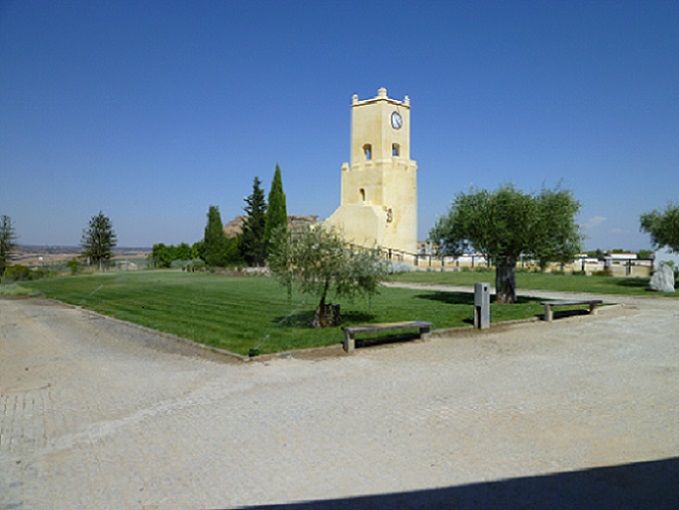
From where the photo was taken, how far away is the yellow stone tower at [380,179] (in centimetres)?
4841

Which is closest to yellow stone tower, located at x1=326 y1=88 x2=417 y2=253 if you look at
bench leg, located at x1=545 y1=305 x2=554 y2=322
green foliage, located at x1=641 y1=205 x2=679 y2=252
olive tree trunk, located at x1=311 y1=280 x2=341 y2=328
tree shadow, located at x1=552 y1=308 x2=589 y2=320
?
green foliage, located at x1=641 y1=205 x2=679 y2=252

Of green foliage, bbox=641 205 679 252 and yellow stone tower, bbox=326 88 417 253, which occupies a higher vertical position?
yellow stone tower, bbox=326 88 417 253

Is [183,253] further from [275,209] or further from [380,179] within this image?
[380,179]

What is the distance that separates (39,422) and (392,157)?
146 ft

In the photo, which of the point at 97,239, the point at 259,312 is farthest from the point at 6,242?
the point at 259,312

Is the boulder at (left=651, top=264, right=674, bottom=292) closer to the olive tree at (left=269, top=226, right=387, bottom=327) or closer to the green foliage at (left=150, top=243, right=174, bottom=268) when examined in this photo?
the olive tree at (left=269, top=226, right=387, bottom=327)

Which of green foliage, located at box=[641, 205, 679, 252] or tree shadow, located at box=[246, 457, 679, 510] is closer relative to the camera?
A: tree shadow, located at box=[246, 457, 679, 510]

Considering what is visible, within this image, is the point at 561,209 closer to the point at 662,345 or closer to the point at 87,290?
the point at 662,345

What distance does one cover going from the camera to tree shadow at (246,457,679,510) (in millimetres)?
4621

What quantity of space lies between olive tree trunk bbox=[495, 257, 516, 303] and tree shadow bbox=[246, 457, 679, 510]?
1368 cm

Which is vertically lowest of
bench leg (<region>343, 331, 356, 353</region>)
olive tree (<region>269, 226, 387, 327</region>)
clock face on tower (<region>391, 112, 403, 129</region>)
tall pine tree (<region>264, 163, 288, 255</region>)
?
bench leg (<region>343, 331, 356, 353</region>)

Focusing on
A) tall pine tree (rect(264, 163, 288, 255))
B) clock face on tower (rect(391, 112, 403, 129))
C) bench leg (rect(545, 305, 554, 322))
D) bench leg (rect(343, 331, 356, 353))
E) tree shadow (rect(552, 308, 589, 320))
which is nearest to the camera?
bench leg (rect(343, 331, 356, 353))

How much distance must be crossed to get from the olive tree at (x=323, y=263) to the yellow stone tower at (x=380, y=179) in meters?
34.3

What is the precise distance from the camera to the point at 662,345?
11547mm
